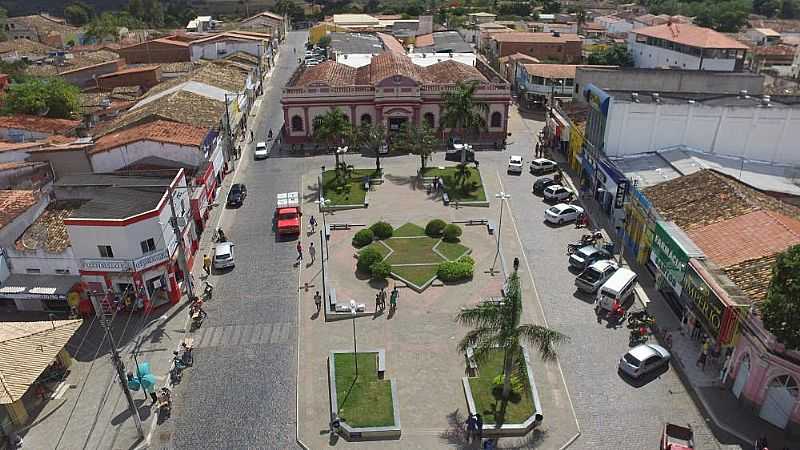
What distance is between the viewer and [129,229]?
31531 mm

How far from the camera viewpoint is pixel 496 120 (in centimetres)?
6134

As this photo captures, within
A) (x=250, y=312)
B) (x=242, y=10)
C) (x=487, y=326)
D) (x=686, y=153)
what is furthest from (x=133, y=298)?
(x=242, y=10)

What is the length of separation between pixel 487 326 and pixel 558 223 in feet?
67.8

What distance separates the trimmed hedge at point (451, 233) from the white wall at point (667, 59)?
4256cm

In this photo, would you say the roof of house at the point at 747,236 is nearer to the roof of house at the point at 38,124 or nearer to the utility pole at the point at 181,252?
the utility pole at the point at 181,252

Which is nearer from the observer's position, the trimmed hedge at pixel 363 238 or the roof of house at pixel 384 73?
the trimmed hedge at pixel 363 238

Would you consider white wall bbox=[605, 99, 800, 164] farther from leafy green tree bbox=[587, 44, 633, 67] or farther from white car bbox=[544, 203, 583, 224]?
leafy green tree bbox=[587, 44, 633, 67]

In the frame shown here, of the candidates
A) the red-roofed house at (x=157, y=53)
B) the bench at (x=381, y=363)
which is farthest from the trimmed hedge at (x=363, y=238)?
the red-roofed house at (x=157, y=53)

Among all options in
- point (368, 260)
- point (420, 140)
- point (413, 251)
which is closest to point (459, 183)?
point (420, 140)

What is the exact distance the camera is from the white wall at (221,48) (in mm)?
91250

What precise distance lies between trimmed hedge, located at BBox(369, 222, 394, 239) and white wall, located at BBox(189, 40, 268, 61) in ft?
205

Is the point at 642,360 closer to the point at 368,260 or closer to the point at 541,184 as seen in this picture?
the point at 368,260

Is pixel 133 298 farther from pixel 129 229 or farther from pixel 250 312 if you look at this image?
pixel 250 312

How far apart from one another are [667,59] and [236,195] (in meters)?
56.0
